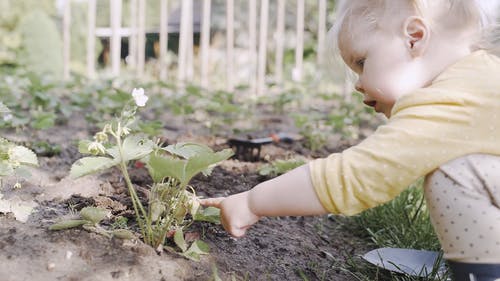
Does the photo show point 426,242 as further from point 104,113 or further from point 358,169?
point 104,113

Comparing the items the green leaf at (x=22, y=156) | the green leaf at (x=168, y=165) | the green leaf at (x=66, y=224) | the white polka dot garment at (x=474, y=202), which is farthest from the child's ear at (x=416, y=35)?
the green leaf at (x=22, y=156)

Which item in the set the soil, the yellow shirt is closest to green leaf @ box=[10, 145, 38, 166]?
the soil

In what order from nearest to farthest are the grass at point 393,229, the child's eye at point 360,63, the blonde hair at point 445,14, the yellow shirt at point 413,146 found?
the yellow shirt at point 413,146 → the blonde hair at point 445,14 → the child's eye at point 360,63 → the grass at point 393,229

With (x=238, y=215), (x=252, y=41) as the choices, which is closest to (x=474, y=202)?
(x=238, y=215)

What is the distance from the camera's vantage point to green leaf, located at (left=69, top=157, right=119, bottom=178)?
138 cm

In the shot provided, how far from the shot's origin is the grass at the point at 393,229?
6.18 ft

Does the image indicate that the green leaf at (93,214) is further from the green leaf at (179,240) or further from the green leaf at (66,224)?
the green leaf at (179,240)

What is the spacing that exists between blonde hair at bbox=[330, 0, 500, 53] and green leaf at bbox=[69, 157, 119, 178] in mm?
702

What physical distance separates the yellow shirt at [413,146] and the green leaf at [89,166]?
48cm

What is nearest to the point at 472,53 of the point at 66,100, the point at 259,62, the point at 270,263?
the point at 270,263

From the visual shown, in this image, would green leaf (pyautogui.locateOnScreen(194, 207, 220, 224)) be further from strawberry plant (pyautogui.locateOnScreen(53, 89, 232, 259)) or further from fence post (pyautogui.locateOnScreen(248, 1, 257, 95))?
fence post (pyautogui.locateOnScreen(248, 1, 257, 95))

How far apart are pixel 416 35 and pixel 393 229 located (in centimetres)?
103

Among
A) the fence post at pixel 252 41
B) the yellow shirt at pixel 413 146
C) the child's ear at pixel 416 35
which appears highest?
the child's ear at pixel 416 35

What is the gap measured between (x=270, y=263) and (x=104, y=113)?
2.73 meters
